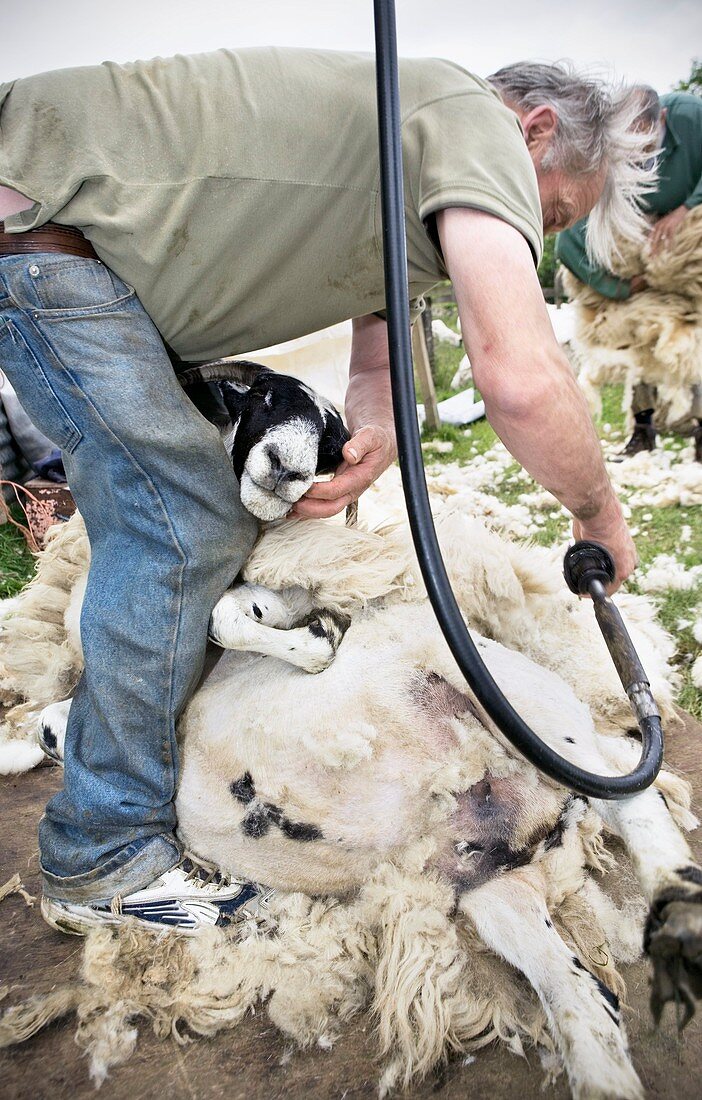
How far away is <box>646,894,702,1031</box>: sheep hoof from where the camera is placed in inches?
45.3

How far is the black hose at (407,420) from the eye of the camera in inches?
47.4

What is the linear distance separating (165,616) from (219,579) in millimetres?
182

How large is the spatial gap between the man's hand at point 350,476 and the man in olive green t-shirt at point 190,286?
0.02 meters

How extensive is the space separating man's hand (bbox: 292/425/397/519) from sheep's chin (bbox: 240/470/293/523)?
7 cm

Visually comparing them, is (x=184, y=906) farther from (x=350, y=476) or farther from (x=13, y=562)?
(x=13, y=562)

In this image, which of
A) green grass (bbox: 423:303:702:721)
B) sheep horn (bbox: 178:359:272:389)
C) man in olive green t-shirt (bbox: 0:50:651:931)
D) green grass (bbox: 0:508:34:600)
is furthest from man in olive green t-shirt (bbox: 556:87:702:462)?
green grass (bbox: 0:508:34:600)

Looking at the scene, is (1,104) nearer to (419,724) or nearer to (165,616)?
(165,616)

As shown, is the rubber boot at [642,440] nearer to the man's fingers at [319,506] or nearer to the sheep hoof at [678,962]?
the man's fingers at [319,506]

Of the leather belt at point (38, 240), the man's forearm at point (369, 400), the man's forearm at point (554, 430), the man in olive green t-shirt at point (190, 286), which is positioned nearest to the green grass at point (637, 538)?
the man in olive green t-shirt at point (190, 286)

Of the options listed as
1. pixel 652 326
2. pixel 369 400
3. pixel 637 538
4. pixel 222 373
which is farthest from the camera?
pixel 652 326

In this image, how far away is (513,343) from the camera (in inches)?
52.2

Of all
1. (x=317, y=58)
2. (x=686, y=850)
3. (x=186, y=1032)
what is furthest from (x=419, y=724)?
(x=317, y=58)

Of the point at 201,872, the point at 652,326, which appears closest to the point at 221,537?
the point at 201,872

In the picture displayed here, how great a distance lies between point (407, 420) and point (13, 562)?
3.36m
